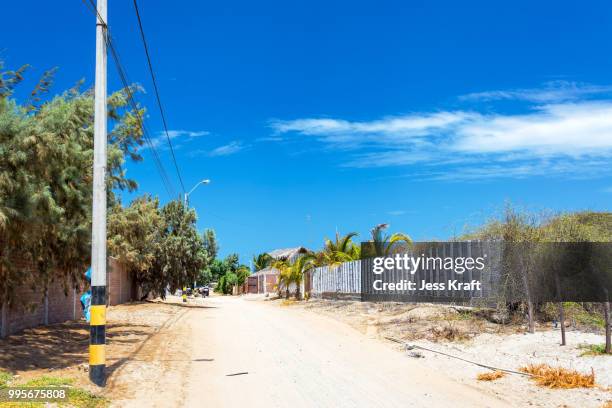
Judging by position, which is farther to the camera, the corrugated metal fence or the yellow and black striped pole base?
the corrugated metal fence

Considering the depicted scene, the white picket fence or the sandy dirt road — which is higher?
the white picket fence

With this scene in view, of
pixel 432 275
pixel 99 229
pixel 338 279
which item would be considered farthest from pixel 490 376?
pixel 338 279

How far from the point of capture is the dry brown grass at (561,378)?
9.61 metres

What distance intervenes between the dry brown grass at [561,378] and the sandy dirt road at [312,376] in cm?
121

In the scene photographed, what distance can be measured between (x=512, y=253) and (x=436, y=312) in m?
4.78

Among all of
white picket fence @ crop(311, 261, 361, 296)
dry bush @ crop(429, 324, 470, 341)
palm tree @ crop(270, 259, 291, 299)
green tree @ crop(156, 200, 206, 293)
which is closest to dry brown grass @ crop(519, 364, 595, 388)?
dry bush @ crop(429, 324, 470, 341)

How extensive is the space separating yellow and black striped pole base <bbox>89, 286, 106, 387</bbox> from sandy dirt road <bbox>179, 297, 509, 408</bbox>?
1.35 m

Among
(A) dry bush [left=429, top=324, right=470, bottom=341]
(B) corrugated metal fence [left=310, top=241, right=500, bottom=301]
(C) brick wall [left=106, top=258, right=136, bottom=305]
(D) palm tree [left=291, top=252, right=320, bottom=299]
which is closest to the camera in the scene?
(A) dry bush [left=429, top=324, right=470, bottom=341]

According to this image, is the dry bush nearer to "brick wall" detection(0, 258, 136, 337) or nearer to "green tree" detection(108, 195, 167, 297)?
"brick wall" detection(0, 258, 136, 337)

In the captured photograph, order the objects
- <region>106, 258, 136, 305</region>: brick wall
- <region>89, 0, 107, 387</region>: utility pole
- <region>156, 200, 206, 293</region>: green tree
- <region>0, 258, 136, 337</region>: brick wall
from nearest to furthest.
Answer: <region>89, 0, 107, 387</region>: utility pole → <region>0, 258, 136, 337</region>: brick wall → <region>106, 258, 136, 305</region>: brick wall → <region>156, 200, 206, 293</region>: green tree

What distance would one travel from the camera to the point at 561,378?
984 centimetres

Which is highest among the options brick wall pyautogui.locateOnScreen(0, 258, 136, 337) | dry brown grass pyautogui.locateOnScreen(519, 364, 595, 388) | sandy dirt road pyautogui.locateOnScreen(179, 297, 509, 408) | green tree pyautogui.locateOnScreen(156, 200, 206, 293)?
green tree pyautogui.locateOnScreen(156, 200, 206, 293)

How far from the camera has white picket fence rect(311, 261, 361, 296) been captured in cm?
3184

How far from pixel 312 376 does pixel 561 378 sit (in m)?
4.14
